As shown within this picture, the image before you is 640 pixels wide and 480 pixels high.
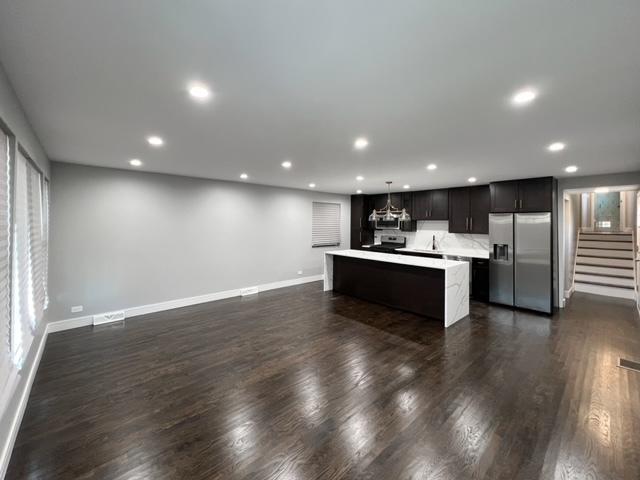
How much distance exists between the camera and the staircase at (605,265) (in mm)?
6133

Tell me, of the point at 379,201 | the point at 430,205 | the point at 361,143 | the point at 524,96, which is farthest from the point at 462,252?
the point at 524,96

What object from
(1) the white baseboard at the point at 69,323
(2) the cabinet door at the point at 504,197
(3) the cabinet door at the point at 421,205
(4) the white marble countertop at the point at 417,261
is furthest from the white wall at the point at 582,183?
(1) the white baseboard at the point at 69,323

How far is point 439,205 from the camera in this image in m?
6.77

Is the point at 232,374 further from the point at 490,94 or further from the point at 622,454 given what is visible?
the point at 490,94

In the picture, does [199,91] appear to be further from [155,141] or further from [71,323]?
[71,323]

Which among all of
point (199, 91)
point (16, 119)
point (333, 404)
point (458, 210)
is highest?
point (199, 91)

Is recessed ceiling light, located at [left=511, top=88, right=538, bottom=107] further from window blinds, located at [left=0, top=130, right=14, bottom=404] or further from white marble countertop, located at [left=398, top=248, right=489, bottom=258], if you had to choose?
white marble countertop, located at [left=398, top=248, right=489, bottom=258]

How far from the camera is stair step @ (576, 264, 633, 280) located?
243 inches

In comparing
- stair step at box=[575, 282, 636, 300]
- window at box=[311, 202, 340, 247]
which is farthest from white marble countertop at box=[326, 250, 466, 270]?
stair step at box=[575, 282, 636, 300]

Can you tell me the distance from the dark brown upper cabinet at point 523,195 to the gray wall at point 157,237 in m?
4.37

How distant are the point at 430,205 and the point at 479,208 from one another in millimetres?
1123

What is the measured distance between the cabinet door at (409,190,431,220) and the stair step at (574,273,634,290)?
3939 millimetres

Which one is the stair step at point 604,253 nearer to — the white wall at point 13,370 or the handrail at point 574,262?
the handrail at point 574,262

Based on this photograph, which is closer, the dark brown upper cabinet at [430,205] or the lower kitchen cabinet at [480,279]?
the lower kitchen cabinet at [480,279]
